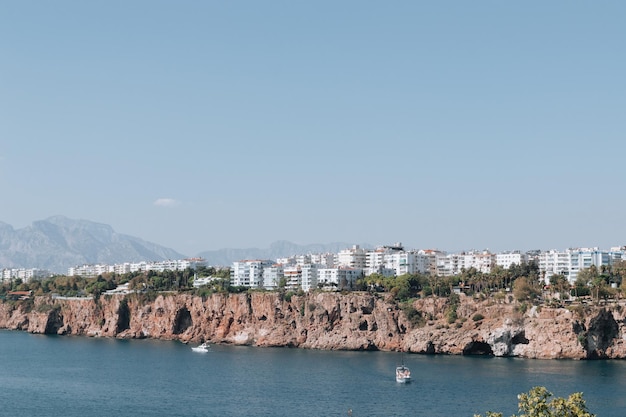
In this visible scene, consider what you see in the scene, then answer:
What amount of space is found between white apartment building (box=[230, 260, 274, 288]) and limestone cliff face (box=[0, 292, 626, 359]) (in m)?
→ 20.5

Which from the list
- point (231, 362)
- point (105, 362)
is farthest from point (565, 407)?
point (105, 362)

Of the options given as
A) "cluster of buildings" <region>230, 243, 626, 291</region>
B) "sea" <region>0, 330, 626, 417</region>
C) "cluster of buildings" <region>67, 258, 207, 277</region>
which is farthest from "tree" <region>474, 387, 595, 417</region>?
"cluster of buildings" <region>67, 258, 207, 277</region>

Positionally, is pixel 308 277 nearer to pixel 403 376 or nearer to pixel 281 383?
pixel 281 383

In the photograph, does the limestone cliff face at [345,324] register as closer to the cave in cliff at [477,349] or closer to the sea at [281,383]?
the cave in cliff at [477,349]

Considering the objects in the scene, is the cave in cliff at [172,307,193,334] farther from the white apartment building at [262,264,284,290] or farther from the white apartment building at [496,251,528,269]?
the white apartment building at [496,251,528,269]

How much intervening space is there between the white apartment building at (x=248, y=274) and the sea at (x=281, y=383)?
1355 inches

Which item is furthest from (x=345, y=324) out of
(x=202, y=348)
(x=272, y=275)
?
(x=272, y=275)

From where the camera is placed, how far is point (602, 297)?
237 feet

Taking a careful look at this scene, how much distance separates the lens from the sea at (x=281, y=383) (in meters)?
46.7

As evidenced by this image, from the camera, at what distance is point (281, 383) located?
5503cm

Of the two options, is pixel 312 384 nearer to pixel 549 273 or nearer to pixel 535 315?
pixel 535 315

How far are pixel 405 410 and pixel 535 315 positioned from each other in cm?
2674

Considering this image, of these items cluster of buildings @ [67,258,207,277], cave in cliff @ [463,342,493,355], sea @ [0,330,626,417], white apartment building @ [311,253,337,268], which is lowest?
sea @ [0,330,626,417]

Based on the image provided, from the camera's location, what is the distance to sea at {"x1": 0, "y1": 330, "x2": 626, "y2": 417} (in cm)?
4672
